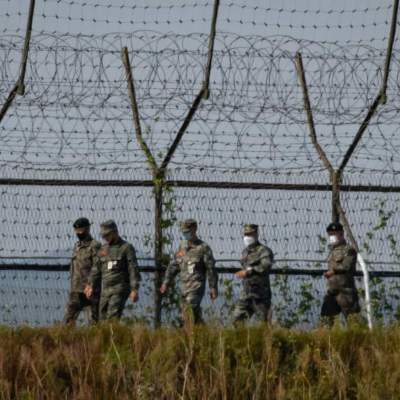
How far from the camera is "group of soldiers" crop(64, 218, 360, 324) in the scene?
1446 centimetres

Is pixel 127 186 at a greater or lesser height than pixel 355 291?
greater

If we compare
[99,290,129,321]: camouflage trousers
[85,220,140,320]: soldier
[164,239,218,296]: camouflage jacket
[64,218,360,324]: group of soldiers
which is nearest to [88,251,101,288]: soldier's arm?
[64,218,360,324]: group of soldiers

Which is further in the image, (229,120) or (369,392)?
(229,120)

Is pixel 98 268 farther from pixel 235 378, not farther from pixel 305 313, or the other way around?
pixel 235 378

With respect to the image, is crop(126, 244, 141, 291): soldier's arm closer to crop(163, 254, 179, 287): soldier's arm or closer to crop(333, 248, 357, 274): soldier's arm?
crop(163, 254, 179, 287): soldier's arm

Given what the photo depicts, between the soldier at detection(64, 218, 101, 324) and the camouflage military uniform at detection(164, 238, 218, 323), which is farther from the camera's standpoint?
the soldier at detection(64, 218, 101, 324)

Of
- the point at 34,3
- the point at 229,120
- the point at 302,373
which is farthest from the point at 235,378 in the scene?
the point at 34,3

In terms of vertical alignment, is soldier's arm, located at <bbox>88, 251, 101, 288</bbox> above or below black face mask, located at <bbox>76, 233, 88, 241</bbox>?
below

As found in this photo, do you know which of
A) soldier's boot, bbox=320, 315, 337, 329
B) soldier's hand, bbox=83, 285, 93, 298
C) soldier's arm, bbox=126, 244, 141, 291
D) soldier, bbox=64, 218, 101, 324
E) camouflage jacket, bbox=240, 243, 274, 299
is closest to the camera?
Result: soldier's boot, bbox=320, 315, 337, 329

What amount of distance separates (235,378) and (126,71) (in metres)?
6.24

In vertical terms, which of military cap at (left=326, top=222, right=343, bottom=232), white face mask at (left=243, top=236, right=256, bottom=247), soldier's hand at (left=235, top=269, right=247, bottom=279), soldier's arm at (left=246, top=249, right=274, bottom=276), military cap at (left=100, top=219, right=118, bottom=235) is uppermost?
military cap at (left=100, top=219, right=118, bottom=235)

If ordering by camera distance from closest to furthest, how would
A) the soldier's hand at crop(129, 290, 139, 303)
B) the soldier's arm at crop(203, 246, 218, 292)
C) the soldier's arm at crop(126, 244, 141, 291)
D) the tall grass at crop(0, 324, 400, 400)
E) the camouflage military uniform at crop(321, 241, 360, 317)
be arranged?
the tall grass at crop(0, 324, 400, 400) < the soldier's hand at crop(129, 290, 139, 303) < the soldier's arm at crop(126, 244, 141, 291) < the camouflage military uniform at crop(321, 241, 360, 317) < the soldier's arm at crop(203, 246, 218, 292)

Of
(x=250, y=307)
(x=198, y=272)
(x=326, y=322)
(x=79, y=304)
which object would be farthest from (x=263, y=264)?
(x=326, y=322)

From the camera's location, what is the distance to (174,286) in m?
15.0
